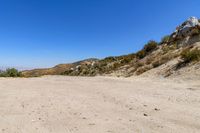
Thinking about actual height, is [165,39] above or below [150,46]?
above

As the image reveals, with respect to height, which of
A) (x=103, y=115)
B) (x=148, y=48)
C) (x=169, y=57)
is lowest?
(x=103, y=115)

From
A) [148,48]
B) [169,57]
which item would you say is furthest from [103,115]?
[148,48]

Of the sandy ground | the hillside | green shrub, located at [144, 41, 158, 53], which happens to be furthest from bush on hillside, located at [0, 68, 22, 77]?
the sandy ground

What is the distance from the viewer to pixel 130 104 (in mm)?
7230

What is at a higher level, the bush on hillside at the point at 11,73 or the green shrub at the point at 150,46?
the green shrub at the point at 150,46

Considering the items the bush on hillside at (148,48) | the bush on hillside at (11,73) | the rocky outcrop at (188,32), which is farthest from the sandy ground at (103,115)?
the bush on hillside at (148,48)

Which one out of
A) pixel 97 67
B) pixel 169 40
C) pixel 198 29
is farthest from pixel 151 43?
pixel 97 67

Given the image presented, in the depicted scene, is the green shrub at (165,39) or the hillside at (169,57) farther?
the green shrub at (165,39)

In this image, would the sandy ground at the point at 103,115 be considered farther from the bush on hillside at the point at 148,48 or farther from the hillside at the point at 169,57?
the bush on hillside at the point at 148,48

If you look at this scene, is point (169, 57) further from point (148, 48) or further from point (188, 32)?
point (148, 48)

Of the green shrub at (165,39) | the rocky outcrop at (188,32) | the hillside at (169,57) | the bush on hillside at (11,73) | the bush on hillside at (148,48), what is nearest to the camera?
the hillside at (169,57)

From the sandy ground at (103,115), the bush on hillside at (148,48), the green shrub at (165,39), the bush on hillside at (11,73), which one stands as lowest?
the sandy ground at (103,115)

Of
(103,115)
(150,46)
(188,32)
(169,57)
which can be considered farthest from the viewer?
(150,46)

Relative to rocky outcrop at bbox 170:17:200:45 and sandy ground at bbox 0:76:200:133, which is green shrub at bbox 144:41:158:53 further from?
sandy ground at bbox 0:76:200:133
